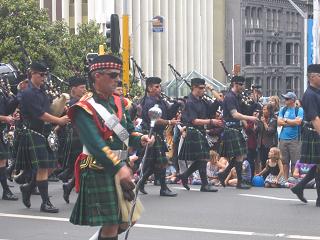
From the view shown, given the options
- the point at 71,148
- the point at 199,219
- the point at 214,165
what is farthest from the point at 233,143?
the point at 199,219

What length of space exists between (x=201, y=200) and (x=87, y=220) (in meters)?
5.77

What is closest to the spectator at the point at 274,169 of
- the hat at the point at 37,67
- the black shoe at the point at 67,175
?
the black shoe at the point at 67,175

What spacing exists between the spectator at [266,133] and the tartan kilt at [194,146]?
7.69 feet

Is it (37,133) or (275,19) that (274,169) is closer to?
(37,133)

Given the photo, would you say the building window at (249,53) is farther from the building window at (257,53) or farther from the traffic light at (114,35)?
the traffic light at (114,35)

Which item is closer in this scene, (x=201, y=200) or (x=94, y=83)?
(x=94, y=83)

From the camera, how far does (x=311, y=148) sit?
11.8 metres

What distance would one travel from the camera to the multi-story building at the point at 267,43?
6744 centimetres

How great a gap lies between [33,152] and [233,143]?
4.03 metres

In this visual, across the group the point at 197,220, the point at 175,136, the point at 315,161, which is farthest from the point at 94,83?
the point at 175,136

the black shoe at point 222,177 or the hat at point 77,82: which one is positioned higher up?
the hat at point 77,82

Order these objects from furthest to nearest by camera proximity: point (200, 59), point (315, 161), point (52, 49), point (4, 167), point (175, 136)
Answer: point (200, 59)
point (52, 49)
point (175, 136)
point (4, 167)
point (315, 161)

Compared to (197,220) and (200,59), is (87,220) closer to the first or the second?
(197,220)

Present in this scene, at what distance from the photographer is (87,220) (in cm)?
729
